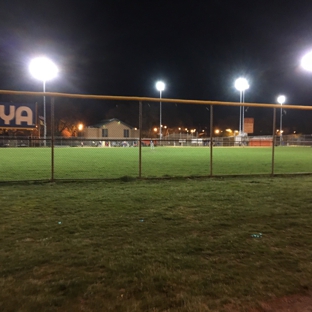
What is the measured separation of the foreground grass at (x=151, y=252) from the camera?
2.32 meters

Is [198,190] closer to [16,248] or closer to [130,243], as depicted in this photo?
[130,243]

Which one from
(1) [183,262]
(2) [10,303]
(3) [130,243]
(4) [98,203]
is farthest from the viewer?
(4) [98,203]

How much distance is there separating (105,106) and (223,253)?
78309 mm

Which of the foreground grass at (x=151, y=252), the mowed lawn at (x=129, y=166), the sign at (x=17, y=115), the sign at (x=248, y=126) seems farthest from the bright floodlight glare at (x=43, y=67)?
the sign at (x=248, y=126)

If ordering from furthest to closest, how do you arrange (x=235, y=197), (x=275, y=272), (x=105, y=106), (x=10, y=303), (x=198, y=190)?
1. (x=105, y=106)
2. (x=198, y=190)
3. (x=235, y=197)
4. (x=275, y=272)
5. (x=10, y=303)

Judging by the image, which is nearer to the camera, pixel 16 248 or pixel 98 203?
pixel 16 248

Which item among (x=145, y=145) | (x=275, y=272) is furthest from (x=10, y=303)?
(x=145, y=145)

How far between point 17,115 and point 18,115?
2cm

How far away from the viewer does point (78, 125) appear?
63406 millimetres

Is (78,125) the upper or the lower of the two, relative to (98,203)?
upper

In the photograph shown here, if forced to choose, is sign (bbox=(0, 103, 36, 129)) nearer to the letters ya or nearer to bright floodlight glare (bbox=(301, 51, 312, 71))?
the letters ya

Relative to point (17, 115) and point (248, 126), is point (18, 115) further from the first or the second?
point (248, 126)

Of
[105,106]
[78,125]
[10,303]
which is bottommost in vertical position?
[10,303]

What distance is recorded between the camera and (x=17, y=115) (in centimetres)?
753
